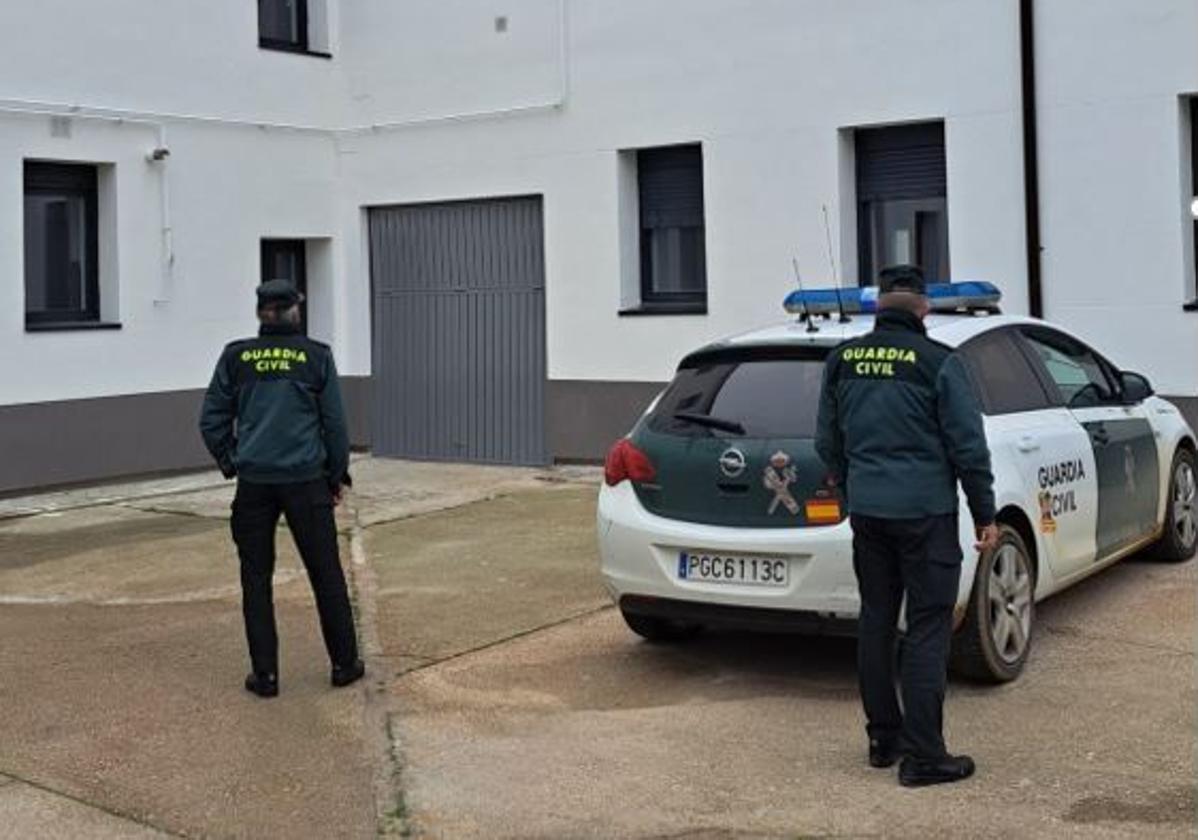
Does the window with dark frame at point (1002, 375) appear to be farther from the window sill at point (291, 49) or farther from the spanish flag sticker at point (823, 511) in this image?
the window sill at point (291, 49)

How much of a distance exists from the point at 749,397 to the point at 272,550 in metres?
2.27

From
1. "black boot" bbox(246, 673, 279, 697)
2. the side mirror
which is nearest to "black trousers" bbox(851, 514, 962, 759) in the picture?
"black boot" bbox(246, 673, 279, 697)

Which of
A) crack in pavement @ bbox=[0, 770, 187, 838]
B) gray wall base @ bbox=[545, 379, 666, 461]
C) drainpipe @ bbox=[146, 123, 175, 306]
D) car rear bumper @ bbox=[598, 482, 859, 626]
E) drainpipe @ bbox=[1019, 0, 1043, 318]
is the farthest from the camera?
drainpipe @ bbox=[146, 123, 175, 306]

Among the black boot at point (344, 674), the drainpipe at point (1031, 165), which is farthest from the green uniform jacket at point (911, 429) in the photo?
the drainpipe at point (1031, 165)

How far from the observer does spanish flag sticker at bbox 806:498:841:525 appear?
583cm

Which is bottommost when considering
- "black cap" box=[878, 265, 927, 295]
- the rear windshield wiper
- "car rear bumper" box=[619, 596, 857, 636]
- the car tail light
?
"car rear bumper" box=[619, 596, 857, 636]

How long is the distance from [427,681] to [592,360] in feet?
25.2

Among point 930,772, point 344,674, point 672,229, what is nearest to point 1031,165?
point 672,229

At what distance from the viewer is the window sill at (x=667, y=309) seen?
1329 cm

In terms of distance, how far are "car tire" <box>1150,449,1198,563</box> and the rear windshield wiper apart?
327 cm

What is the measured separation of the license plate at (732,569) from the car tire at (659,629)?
66 centimetres

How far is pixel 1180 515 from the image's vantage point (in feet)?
27.4

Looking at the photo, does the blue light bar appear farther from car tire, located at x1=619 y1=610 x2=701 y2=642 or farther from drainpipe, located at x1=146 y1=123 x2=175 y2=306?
drainpipe, located at x1=146 y1=123 x2=175 y2=306

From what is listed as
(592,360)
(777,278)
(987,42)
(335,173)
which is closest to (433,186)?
(335,173)
